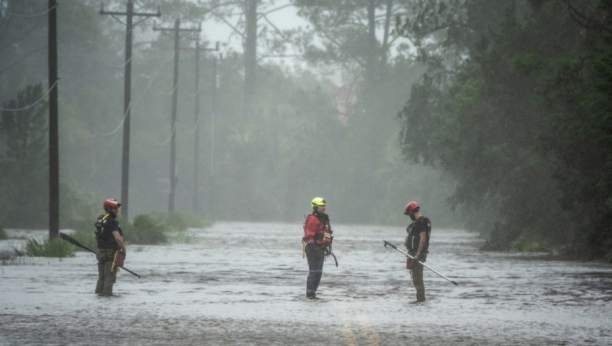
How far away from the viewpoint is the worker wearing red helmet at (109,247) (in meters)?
17.2

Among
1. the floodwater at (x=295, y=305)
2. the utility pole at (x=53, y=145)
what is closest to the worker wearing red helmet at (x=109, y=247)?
the floodwater at (x=295, y=305)

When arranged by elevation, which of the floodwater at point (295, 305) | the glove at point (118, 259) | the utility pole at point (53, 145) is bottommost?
the floodwater at point (295, 305)

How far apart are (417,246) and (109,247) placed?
495 centimetres

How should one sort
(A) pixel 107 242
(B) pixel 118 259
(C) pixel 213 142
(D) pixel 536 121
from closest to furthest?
(B) pixel 118 259 < (A) pixel 107 242 < (D) pixel 536 121 < (C) pixel 213 142

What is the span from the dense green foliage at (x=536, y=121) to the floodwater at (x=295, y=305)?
310 cm

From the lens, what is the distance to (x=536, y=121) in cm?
3672

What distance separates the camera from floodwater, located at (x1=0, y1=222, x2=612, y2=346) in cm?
1271

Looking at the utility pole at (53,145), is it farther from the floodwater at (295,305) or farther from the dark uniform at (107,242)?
the dark uniform at (107,242)

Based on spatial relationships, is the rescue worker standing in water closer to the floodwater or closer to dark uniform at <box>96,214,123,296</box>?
the floodwater

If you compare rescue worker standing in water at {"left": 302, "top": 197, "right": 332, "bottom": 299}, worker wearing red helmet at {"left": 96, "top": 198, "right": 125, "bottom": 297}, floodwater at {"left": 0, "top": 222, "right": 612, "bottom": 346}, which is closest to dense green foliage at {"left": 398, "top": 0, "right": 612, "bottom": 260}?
floodwater at {"left": 0, "top": 222, "right": 612, "bottom": 346}

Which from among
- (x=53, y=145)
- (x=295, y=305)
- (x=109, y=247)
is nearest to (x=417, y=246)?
(x=295, y=305)

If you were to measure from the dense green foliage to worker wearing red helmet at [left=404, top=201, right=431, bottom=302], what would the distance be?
361 inches

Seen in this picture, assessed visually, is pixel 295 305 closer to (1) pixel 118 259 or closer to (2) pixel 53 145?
(1) pixel 118 259

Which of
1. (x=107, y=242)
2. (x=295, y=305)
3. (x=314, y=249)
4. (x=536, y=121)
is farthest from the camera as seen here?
(x=536, y=121)
